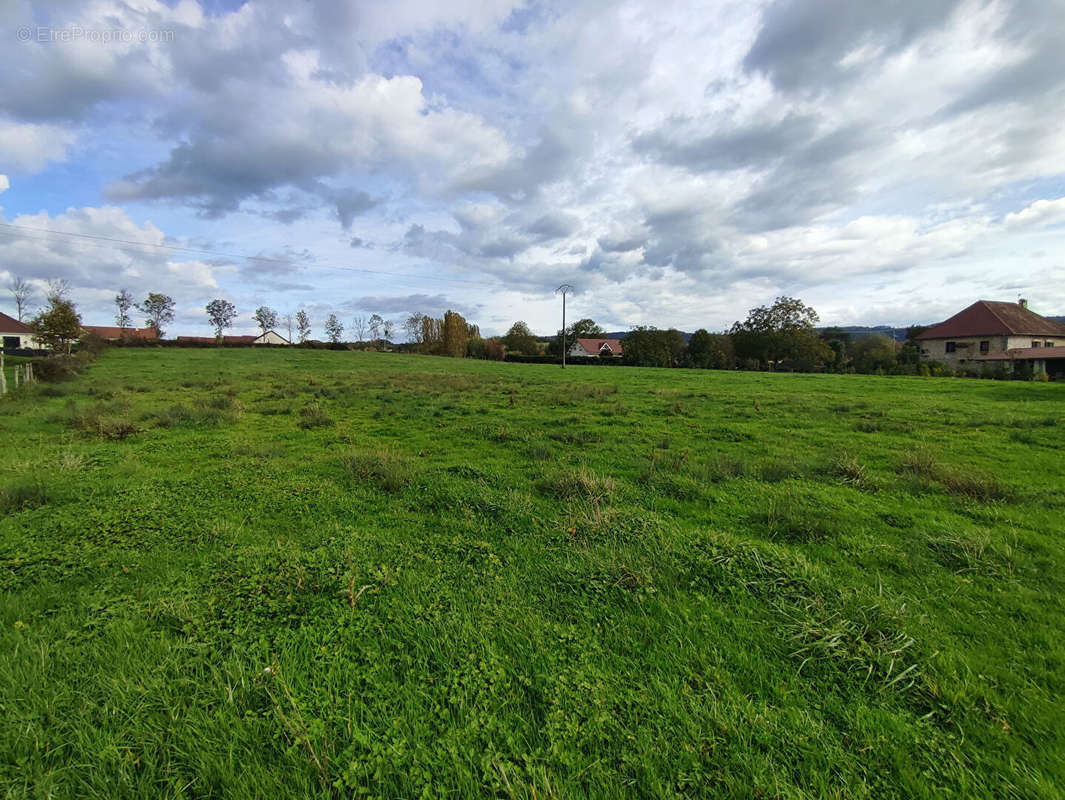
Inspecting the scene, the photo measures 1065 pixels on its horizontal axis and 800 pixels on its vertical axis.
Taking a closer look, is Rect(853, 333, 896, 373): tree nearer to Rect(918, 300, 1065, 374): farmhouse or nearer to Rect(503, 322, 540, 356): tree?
Rect(918, 300, 1065, 374): farmhouse

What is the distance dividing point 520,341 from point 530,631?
8611 cm

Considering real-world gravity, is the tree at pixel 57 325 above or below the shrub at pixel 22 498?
above

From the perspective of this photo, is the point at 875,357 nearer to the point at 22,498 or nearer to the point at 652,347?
the point at 652,347

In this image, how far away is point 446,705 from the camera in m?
2.46

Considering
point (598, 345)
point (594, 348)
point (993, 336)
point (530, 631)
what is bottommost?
point (530, 631)

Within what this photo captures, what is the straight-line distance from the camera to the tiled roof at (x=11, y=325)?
70.1 m

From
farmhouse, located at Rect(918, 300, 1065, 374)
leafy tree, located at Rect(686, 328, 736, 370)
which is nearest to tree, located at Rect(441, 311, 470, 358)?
leafy tree, located at Rect(686, 328, 736, 370)

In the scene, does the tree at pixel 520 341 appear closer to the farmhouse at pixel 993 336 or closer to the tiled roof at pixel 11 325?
the farmhouse at pixel 993 336

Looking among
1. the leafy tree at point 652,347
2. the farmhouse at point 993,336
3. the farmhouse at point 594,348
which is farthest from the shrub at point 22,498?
the farmhouse at point 594,348

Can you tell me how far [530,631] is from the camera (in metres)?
3.02

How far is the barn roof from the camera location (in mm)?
49812

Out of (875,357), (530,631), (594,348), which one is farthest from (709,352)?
(530,631)

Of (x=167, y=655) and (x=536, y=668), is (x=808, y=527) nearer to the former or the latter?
(x=536, y=668)

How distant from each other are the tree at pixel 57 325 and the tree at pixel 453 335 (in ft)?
152
